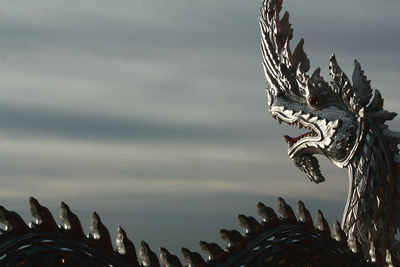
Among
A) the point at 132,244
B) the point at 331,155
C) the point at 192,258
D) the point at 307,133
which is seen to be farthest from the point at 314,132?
the point at 132,244

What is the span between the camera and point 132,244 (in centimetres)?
341

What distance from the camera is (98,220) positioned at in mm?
3354

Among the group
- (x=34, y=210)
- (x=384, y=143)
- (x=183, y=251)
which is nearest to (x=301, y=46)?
(x=384, y=143)

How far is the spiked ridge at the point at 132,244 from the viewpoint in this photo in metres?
3.15

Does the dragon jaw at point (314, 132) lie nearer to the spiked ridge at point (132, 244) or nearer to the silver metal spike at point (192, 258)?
the spiked ridge at point (132, 244)

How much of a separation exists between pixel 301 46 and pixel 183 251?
2.63 meters

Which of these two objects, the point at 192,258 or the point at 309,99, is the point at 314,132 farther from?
the point at 192,258

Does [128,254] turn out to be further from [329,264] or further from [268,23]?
[268,23]

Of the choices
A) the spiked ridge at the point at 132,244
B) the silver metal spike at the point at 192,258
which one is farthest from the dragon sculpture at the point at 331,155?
the silver metal spike at the point at 192,258

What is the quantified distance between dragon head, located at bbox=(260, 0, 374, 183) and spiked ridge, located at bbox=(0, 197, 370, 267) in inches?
55.2

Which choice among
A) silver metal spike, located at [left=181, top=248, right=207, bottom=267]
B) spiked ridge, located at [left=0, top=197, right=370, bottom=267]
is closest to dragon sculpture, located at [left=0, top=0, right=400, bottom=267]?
spiked ridge, located at [left=0, top=197, right=370, bottom=267]

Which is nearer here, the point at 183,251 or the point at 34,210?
the point at 34,210

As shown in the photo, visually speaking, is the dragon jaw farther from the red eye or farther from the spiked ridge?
the spiked ridge

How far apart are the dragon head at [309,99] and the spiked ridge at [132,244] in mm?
1401
